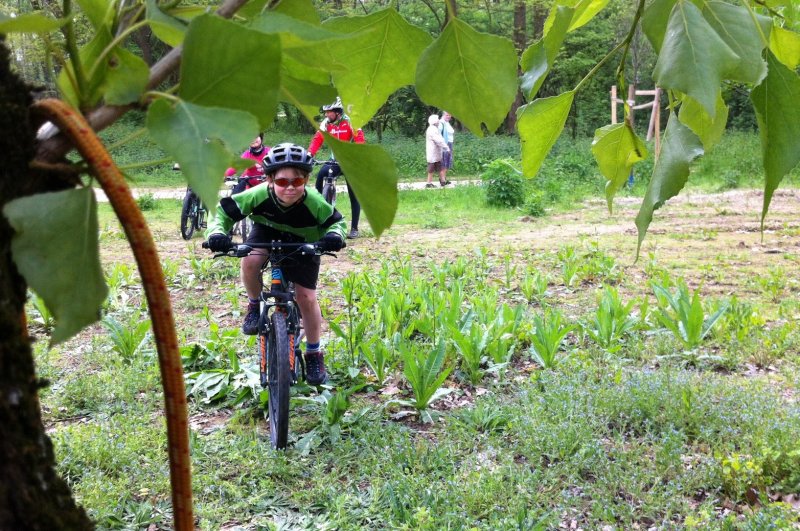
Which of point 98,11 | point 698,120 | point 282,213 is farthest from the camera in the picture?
point 282,213

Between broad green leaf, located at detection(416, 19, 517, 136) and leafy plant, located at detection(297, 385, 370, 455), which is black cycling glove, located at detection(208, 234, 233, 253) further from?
broad green leaf, located at detection(416, 19, 517, 136)

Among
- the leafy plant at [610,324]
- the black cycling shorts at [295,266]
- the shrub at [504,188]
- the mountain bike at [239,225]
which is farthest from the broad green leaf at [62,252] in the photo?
the shrub at [504,188]

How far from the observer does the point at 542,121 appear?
0.80 m

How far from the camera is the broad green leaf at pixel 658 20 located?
0.61 metres

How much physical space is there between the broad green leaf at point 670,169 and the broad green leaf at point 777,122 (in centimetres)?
7

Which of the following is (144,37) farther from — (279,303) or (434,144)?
(434,144)

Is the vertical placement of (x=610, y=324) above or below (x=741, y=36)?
below

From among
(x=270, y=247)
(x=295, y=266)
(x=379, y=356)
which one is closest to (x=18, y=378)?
(x=270, y=247)

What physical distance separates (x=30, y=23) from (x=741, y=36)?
1.61ft

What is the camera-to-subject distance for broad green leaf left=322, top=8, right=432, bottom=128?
2.10ft

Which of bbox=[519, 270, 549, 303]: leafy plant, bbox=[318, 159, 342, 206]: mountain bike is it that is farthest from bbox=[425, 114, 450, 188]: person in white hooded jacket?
bbox=[519, 270, 549, 303]: leafy plant

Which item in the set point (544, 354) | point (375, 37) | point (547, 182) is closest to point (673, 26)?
point (375, 37)

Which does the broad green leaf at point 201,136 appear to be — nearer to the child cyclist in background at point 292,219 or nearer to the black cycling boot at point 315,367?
the child cyclist in background at point 292,219

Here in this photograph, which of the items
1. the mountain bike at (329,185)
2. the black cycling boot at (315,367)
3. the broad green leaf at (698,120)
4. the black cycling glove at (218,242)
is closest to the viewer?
the broad green leaf at (698,120)
